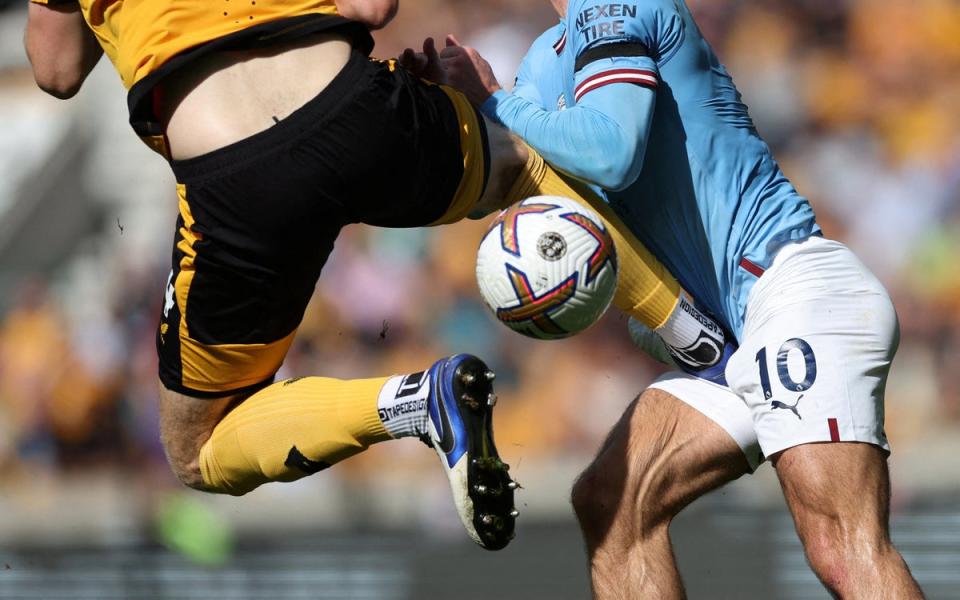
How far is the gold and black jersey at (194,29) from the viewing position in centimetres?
304

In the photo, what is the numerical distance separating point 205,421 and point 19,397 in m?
4.83

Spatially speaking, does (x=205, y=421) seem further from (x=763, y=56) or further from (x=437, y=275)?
(x=763, y=56)

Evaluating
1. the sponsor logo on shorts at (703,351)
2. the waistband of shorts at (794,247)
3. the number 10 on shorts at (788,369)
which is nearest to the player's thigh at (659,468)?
the sponsor logo on shorts at (703,351)

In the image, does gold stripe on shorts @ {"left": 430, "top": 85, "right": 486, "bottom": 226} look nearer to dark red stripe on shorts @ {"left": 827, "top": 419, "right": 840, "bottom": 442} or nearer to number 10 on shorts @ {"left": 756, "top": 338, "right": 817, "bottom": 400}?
number 10 on shorts @ {"left": 756, "top": 338, "right": 817, "bottom": 400}

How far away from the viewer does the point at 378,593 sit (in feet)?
22.5

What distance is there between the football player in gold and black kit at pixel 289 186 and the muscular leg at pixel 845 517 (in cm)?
73

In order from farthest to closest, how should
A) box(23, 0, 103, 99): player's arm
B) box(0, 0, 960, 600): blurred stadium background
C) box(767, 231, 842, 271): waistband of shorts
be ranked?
box(0, 0, 960, 600): blurred stadium background → box(23, 0, 103, 99): player's arm → box(767, 231, 842, 271): waistband of shorts

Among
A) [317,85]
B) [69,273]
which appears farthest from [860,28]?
Answer: [69,273]

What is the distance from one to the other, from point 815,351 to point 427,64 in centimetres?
135

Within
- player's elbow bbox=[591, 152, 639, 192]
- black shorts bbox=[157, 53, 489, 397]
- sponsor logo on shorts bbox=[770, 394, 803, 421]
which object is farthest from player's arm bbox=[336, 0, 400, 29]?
sponsor logo on shorts bbox=[770, 394, 803, 421]

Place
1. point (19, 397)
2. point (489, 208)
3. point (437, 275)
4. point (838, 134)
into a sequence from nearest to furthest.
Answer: point (489, 208) → point (838, 134) → point (437, 275) → point (19, 397)

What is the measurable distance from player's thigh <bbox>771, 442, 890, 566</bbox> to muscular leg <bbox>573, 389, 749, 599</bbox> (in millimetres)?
500

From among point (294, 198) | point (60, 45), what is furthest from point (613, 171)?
point (60, 45)

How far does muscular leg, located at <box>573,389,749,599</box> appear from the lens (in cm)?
364
